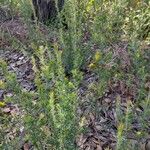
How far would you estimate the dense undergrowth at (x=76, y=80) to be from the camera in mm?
2100

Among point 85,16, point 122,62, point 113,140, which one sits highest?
point 85,16

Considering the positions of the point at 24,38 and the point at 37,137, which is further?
the point at 24,38

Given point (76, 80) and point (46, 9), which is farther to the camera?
point (46, 9)

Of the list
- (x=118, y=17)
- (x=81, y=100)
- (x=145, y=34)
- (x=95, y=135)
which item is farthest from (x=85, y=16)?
(x=95, y=135)

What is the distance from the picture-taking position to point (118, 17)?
3.43 metres

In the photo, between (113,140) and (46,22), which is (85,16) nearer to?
(46,22)

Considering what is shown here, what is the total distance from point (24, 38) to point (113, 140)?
172cm

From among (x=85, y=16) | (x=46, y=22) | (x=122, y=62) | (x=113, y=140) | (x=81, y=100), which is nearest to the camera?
(x=113, y=140)

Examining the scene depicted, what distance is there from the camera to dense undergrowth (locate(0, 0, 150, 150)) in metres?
2.10

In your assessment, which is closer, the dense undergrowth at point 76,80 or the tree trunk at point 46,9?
the dense undergrowth at point 76,80

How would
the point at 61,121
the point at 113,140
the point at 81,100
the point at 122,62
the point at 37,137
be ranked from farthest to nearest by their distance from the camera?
the point at 122,62
the point at 81,100
the point at 113,140
the point at 37,137
the point at 61,121

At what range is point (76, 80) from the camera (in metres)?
2.26

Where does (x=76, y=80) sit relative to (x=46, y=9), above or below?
above

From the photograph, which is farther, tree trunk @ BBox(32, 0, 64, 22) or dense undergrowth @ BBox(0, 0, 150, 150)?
tree trunk @ BBox(32, 0, 64, 22)
